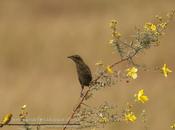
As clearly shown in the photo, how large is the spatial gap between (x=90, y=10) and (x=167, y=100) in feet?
17.8

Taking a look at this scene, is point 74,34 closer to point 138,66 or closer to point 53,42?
point 53,42

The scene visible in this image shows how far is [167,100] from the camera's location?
1161 centimetres

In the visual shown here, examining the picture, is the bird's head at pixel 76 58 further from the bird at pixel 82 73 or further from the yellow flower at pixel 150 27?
the yellow flower at pixel 150 27

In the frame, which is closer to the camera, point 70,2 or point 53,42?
point 53,42

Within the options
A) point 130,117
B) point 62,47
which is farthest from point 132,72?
point 62,47

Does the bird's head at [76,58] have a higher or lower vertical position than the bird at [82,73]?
higher

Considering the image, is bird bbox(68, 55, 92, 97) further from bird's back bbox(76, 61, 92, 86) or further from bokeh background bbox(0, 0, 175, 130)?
bokeh background bbox(0, 0, 175, 130)

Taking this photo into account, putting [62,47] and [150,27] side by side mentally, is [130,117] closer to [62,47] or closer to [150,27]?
[150,27]

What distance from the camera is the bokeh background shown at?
Answer: 12.6m

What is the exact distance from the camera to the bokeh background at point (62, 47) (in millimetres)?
12570

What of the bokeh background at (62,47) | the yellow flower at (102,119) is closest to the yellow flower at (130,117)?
the yellow flower at (102,119)

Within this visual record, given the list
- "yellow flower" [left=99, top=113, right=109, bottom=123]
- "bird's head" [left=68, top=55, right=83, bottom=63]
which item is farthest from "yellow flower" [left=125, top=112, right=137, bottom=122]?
"bird's head" [left=68, top=55, right=83, bottom=63]

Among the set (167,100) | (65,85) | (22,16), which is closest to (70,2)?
(22,16)

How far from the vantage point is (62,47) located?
52.7 feet
